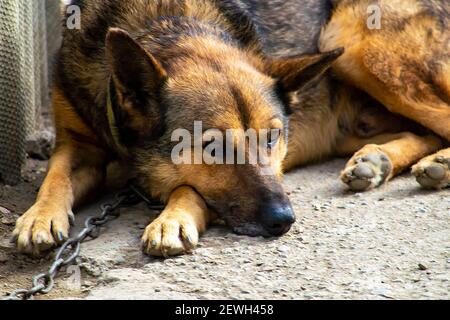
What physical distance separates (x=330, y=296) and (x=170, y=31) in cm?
190

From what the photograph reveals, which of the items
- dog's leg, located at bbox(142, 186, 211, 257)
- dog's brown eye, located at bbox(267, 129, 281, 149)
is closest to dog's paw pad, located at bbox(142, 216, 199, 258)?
dog's leg, located at bbox(142, 186, 211, 257)

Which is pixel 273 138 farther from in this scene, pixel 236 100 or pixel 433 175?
pixel 433 175

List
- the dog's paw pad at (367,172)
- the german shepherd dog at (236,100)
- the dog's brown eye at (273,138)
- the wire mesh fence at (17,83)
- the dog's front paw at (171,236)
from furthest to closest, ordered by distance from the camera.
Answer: the wire mesh fence at (17,83) → the dog's paw pad at (367,172) → the dog's brown eye at (273,138) → the german shepherd dog at (236,100) → the dog's front paw at (171,236)

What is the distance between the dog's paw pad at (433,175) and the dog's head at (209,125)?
37.7 inches

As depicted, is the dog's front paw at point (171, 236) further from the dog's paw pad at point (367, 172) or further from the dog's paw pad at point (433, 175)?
the dog's paw pad at point (433, 175)

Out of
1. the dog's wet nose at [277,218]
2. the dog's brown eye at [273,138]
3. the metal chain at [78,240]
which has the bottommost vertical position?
the metal chain at [78,240]

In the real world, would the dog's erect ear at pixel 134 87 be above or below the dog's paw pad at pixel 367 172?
above

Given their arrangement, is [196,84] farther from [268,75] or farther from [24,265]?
[24,265]

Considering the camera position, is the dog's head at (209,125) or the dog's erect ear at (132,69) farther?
the dog's head at (209,125)

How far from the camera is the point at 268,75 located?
436 cm

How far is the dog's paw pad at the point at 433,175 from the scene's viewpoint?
15.1 feet

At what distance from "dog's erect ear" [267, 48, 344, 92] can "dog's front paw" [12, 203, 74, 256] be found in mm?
1477

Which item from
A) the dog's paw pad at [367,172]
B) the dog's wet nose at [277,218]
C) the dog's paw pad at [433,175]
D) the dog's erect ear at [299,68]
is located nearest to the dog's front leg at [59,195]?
the dog's wet nose at [277,218]

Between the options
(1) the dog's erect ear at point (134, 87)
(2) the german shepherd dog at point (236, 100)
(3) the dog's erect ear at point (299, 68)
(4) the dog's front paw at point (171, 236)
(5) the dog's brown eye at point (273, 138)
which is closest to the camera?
(4) the dog's front paw at point (171, 236)
